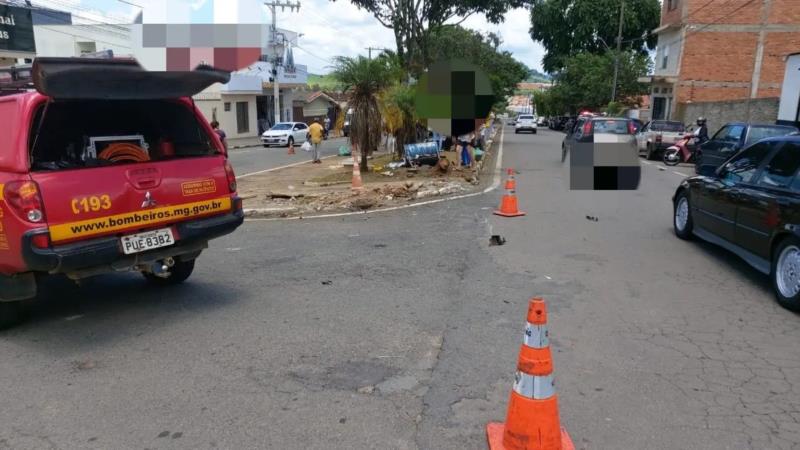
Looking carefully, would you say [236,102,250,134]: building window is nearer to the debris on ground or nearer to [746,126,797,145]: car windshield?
the debris on ground

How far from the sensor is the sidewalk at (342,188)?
36.6 feet

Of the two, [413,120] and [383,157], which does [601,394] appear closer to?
[413,120]

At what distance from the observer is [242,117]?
45031 mm

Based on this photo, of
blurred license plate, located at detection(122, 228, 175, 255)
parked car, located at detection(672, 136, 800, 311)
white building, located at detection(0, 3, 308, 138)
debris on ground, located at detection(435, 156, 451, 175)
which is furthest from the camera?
white building, located at detection(0, 3, 308, 138)

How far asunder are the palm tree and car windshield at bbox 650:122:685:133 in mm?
11589

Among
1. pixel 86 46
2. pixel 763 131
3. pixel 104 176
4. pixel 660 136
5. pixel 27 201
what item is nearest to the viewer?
pixel 27 201

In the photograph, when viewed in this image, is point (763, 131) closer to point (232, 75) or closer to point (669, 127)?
point (669, 127)

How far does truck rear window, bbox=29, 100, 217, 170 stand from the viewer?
4.88 metres

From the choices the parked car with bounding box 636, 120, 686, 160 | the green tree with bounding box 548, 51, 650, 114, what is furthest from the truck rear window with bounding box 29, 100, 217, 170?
the green tree with bounding box 548, 51, 650, 114

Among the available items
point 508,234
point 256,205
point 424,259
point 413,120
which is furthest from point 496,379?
Answer: point 413,120

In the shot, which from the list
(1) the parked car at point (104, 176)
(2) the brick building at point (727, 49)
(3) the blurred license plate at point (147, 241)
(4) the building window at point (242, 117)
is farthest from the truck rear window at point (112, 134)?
(4) the building window at point (242, 117)

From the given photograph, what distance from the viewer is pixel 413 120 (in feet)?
59.2

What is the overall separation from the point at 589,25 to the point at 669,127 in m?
35.9

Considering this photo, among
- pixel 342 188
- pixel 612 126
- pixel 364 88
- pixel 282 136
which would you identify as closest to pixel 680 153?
pixel 612 126
